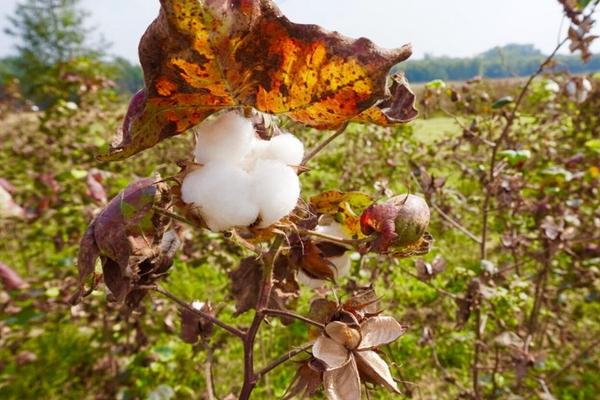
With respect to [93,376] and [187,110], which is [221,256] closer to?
[93,376]

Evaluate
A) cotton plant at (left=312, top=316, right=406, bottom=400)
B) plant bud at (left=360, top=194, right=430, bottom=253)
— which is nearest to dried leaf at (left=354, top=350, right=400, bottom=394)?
cotton plant at (left=312, top=316, right=406, bottom=400)

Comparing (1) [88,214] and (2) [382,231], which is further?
(1) [88,214]

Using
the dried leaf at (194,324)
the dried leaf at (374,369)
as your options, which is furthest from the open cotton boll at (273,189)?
the dried leaf at (194,324)

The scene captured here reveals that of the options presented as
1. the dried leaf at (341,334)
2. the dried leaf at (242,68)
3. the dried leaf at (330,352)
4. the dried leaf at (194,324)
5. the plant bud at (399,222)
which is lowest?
the dried leaf at (194,324)

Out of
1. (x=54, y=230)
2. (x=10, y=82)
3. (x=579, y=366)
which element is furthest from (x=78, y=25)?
(x=579, y=366)

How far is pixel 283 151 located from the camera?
51 cm

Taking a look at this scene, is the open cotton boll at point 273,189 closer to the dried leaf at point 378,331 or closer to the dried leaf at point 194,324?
the dried leaf at point 378,331

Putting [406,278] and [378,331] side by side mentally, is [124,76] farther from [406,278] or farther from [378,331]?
[378,331]

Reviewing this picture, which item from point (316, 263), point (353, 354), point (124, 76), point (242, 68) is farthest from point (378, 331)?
point (124, 76)

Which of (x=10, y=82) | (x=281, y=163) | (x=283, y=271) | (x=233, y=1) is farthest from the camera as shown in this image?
(x=10, y=82)

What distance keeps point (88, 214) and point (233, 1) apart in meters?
1.73

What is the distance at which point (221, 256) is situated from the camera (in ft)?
6.41

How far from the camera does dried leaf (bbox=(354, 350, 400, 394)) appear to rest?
558mm

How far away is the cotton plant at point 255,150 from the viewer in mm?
407
